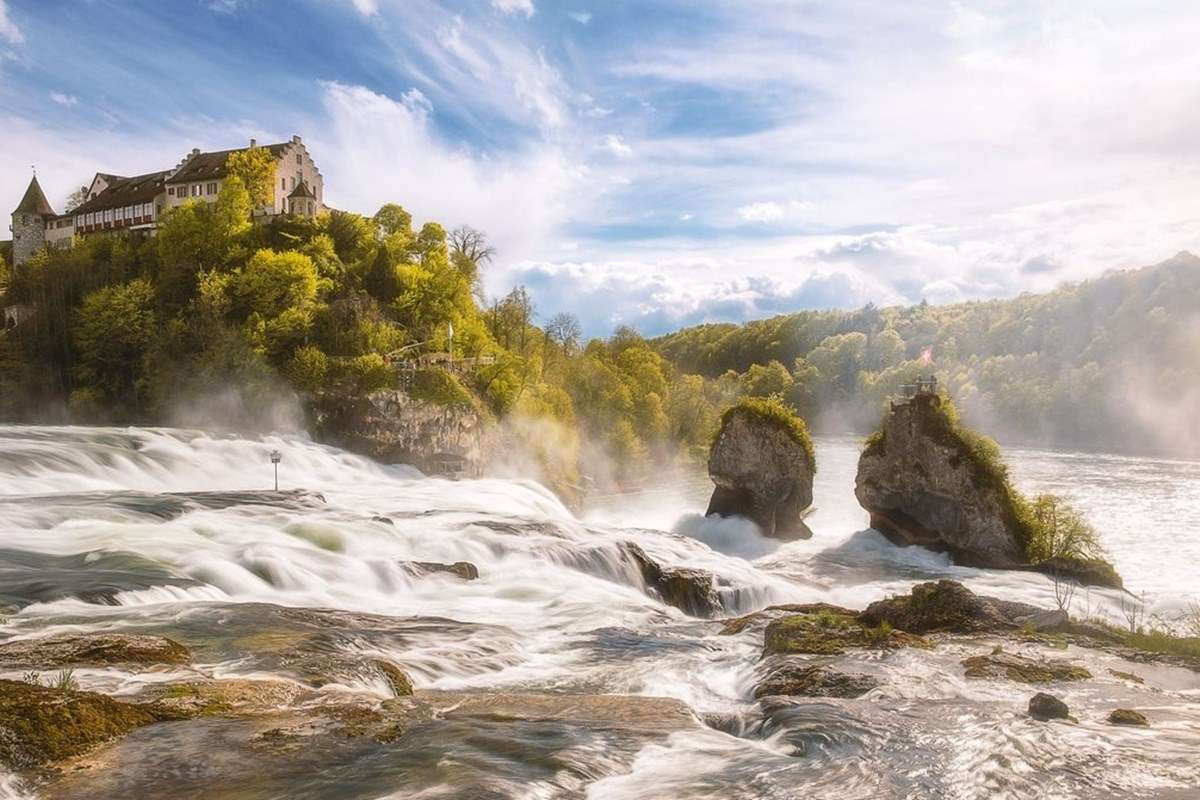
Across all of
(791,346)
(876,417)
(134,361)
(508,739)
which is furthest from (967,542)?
(791,346)

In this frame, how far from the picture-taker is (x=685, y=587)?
2491 centimetres

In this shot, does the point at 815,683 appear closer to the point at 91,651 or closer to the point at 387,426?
the point at 91,651

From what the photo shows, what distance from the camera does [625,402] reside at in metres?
87.6

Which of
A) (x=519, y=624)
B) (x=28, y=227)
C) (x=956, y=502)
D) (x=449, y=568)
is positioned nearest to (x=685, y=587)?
(x=449, y=568)

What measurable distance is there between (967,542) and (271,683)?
34.3 metres

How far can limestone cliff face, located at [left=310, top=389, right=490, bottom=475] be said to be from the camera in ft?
162

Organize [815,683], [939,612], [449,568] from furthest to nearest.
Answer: [449,568] → [939,612] → [815,683]

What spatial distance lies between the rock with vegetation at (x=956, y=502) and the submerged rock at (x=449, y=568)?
24641 millimetres

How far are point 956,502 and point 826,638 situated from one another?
82.0 ft

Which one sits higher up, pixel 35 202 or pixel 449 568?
pixel 35 202

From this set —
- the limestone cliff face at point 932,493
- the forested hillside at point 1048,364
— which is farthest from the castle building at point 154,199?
the forested hillside at point 1048,364

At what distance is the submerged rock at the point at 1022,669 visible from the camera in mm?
14055

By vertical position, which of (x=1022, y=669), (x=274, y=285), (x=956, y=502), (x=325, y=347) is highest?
(x=274, y=285)

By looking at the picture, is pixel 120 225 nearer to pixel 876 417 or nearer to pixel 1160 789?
pixel 1160 789
